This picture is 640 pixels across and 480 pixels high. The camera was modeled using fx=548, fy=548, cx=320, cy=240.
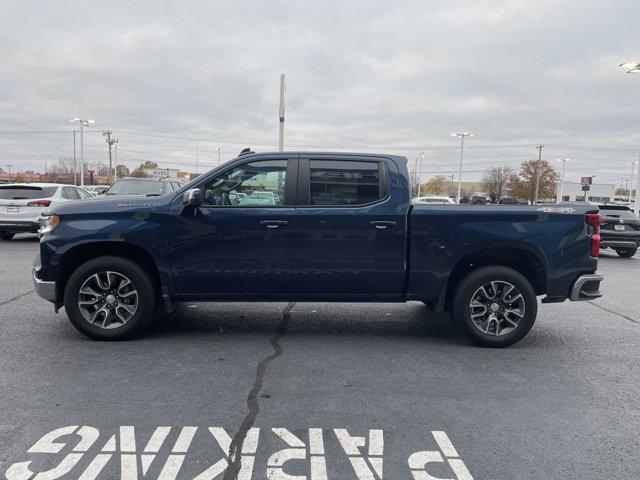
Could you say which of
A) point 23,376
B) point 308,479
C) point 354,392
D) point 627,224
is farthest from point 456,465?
point 627,224

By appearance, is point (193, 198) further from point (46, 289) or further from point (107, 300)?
point (46, 289)

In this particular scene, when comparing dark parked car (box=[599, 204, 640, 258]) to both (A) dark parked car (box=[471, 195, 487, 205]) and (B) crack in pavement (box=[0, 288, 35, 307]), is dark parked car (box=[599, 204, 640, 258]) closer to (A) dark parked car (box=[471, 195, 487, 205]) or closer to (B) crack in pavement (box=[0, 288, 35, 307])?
(A) dark parked car (box=[471, 195, 487, 205])

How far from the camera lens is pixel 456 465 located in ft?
10.9

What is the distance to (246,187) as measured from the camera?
19.1ft

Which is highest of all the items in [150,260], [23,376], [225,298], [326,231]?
[326,231]

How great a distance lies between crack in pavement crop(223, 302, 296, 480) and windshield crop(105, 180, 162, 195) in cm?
970

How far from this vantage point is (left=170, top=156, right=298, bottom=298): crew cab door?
5.65 meters

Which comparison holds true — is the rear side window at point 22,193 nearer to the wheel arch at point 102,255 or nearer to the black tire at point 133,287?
the wheel arch at point 102,255

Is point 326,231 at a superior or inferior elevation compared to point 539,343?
superior

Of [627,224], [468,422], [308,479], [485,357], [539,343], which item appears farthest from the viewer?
[627,224]

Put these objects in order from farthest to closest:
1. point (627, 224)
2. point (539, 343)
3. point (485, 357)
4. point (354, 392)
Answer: point (627, 224)
point (539, 343)
point (485, 357)
point (354, 392)

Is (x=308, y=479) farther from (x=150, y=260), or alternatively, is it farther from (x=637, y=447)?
(x=150, y=260)

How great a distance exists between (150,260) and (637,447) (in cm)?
464

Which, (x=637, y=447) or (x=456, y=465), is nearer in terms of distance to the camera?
(x=456, y=465)
